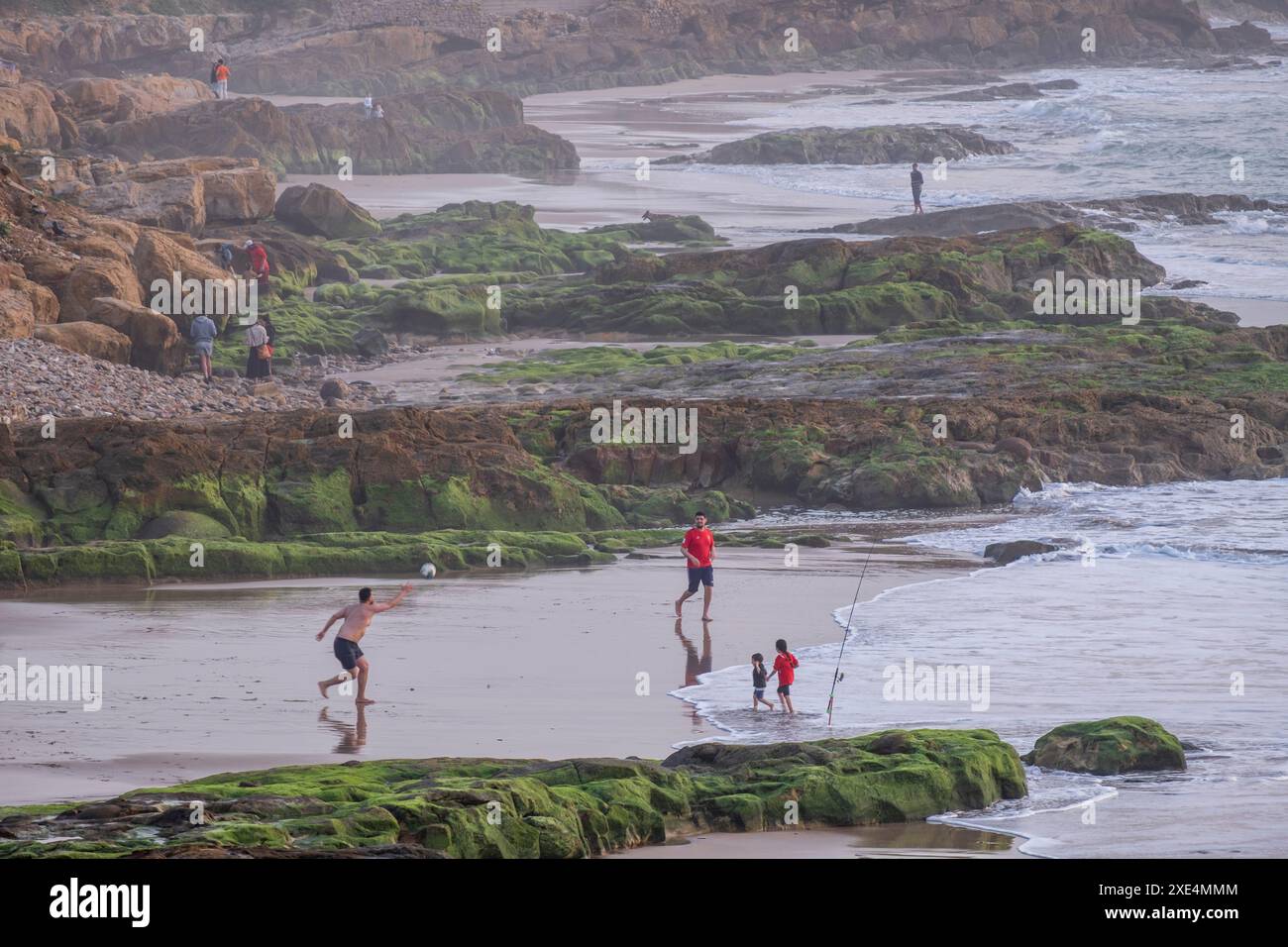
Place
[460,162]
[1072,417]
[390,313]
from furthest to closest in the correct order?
[460,162] < [390,313] < [1072,417]

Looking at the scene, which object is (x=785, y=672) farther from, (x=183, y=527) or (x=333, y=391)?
(x=333, y=391)

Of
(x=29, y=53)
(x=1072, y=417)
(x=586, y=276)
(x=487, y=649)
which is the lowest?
(x=487, y=649)

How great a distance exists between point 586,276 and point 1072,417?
13274 mm

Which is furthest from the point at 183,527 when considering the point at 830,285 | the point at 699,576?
the point at 830,285

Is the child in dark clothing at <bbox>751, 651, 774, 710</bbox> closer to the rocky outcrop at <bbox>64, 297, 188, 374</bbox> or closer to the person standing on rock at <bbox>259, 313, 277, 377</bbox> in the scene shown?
the rocky outcrop at <bbox>64, 297, 188, 374</bbox>

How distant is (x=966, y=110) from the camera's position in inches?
2633

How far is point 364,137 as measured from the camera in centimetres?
4878

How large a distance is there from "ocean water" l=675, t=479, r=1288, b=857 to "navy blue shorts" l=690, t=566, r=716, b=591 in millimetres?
1152

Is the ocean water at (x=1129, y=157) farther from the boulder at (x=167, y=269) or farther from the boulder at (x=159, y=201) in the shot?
the boulder at (x=159, y=201)

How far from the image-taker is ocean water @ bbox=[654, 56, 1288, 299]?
37.6m

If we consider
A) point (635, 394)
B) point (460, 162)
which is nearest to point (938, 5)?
point (460, 162)
